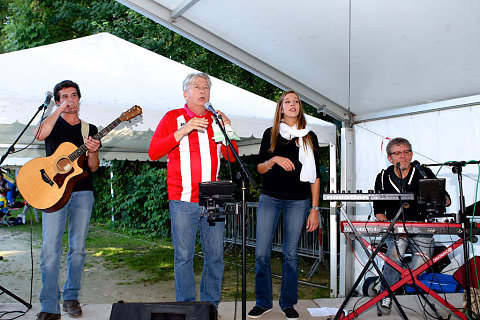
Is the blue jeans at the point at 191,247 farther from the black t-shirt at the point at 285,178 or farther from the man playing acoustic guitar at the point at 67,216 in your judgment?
the man playing acoustic guitar at the point at 67,216

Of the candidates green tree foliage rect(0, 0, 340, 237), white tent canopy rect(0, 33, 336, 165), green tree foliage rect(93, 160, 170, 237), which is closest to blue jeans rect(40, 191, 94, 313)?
white tent canopy rect(0, 33, 336, 165)

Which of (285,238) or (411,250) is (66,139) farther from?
(411,250)

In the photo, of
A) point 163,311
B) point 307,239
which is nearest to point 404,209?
point 163,311

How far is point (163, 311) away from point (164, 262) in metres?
5.61

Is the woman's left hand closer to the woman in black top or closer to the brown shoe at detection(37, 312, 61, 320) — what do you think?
the woman in black top

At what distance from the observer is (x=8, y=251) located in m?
8.54

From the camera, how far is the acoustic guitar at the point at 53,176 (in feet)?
10.2

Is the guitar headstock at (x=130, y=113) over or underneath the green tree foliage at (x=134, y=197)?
over

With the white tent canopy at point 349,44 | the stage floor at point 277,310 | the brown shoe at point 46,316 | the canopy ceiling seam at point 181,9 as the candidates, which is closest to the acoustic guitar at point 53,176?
the brown shoe at point 46,316

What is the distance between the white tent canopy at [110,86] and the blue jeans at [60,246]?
0.97 metres

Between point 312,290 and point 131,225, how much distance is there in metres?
7.33

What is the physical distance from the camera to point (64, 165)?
10.5 feet

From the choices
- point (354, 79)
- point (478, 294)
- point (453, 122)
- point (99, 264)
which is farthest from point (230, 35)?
point (99, 264)

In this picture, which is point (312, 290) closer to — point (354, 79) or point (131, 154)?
point (354, 79)
